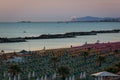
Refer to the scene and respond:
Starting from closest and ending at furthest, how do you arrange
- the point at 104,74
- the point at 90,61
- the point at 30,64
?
the point at 104,74, the point at 30,64, the point at 90,61

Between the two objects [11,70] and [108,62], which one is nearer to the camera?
[11,70]

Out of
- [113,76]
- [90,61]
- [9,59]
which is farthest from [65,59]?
[113,76]

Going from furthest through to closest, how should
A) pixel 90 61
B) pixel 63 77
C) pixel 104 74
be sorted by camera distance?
pixel 90 61 → pixel 63 77 → pixel 104 74

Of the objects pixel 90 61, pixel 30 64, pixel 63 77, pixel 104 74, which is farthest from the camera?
pixel 90 61

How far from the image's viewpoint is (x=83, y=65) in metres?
36.6

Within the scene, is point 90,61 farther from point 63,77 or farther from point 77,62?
point 63,77

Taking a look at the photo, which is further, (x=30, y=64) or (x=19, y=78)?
(x=30, y=64)

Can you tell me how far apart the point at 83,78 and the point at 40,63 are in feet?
30.7

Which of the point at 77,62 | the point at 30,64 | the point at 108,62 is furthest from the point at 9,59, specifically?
the point at 108,62

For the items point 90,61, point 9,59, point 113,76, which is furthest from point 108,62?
point 113,76

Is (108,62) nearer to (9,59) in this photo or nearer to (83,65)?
(83,65)

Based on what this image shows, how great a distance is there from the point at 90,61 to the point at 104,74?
43.3ft

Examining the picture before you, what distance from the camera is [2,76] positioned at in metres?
29.2

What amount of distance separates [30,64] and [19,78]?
8.48 meters
